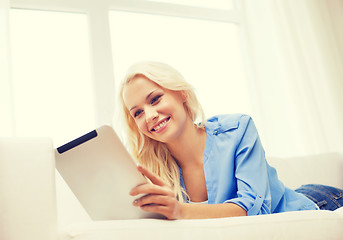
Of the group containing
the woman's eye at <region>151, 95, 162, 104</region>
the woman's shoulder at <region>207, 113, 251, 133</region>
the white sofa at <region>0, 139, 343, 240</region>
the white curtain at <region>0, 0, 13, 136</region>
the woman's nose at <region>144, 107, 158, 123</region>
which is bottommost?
the white sofa at <region>0, 139, 343, 240</region>

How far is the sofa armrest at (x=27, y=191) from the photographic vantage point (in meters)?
0.79

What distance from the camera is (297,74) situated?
2818 millimetres

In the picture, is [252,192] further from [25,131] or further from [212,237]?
[25,131]

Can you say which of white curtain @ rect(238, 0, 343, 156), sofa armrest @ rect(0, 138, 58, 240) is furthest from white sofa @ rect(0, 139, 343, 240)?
white curtain @ rect(238, 0, 343, 156)

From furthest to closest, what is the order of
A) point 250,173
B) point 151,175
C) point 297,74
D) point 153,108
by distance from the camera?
point 297,74 → point 153,108 → point 250,173 → point 151,175

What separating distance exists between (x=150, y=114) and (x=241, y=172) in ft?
1.19

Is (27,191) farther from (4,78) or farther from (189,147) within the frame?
(4,78)

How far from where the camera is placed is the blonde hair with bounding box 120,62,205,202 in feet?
4.14

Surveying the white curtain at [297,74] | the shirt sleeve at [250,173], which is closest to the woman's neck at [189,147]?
the shirt sleeve at [250,173]

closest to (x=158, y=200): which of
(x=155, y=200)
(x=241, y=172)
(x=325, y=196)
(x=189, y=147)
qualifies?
(x=155, y=200)

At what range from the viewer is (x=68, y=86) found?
2.37 meters

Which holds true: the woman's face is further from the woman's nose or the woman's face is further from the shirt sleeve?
the shirt sleeve

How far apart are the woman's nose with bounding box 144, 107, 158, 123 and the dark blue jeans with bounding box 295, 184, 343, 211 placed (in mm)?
813

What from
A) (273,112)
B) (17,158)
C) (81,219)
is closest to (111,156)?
(17,158)
